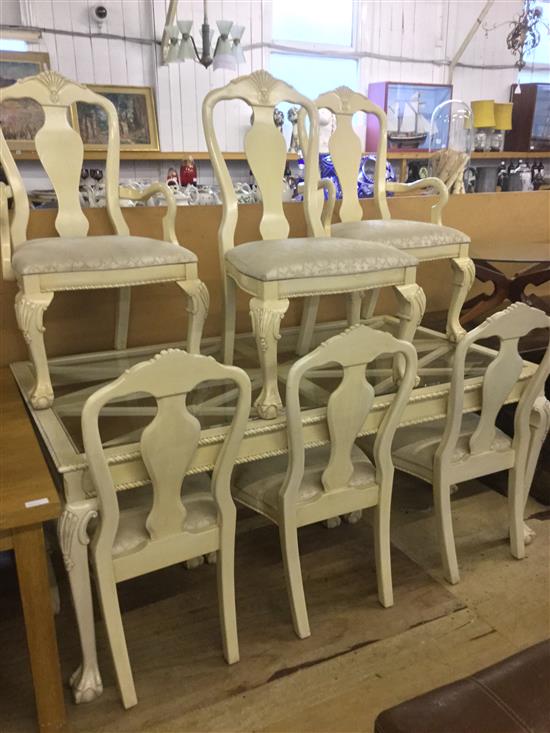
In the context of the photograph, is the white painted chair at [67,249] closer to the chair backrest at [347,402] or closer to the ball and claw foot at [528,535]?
the chair backrest at [347,402]

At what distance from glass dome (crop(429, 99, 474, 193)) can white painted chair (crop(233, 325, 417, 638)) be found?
154 cm

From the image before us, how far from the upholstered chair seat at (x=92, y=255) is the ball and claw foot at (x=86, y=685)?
953 millimetres

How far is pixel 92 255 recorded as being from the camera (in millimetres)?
1618

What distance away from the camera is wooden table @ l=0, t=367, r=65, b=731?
3.94ft

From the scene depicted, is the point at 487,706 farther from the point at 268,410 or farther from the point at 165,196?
the point at 165,196

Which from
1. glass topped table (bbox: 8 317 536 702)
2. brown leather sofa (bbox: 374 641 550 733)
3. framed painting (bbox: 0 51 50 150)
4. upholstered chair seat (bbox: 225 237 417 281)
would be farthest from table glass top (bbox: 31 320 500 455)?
framed painting (bbox: 0 51 50 150)

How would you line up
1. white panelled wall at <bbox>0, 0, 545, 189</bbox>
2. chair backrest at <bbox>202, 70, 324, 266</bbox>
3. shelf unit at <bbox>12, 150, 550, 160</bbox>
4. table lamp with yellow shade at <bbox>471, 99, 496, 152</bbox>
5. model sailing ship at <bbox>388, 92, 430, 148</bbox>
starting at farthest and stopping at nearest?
1. model sailing ship at <bbox>388, 92, 430, 148</bbox>
2. table lamp with yellow shade at <bbox>471, 99, 496, 152</bbox>
3. white panelled wall at <bbox>0, 0, 545, 189</bbox>
4. shelf unit at <bbox>12, 150, 550, 160</bbox>
5. chair backrest at <bbox>202, 70, 324, 266</bbox>

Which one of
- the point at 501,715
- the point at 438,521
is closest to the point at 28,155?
the point at 438,521

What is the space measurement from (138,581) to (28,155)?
3200 mm

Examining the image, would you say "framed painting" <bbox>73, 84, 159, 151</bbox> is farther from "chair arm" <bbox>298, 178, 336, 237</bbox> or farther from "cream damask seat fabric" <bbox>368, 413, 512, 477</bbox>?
"cream damask seat fabric" <bbox>368, 413, 512, 477</bbox>

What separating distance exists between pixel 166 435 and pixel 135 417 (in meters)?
0.30

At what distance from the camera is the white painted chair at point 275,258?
1.63m

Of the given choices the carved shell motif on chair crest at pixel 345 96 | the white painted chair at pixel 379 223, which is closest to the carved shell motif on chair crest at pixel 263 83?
the white painted chair at pixel 379 223

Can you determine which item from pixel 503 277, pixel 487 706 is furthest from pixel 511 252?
pixel 487 706
